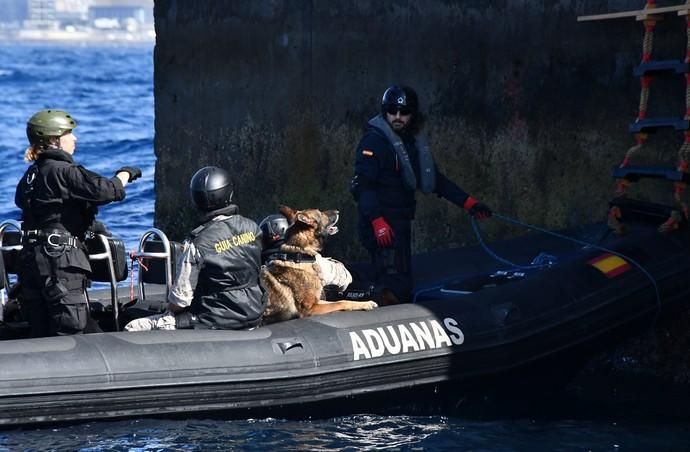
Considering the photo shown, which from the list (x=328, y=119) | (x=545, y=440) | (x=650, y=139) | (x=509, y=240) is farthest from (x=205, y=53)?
(x=545, y=440)

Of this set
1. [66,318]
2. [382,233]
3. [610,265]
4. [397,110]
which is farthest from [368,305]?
[66,318]

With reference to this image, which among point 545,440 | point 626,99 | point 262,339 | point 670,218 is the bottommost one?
point 545,440

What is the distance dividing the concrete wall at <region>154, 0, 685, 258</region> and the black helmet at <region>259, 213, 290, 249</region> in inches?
82.1

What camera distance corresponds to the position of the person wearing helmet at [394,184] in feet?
29.0

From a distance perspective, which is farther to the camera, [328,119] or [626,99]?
[328,119]

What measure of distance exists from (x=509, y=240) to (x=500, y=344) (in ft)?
5.19

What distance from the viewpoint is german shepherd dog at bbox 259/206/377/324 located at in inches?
321

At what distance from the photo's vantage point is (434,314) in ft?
27.0

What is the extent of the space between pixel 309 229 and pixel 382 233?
69cm

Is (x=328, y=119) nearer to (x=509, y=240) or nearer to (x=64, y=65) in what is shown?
(x=509, y=240)

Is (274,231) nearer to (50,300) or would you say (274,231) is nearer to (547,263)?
(50,300)

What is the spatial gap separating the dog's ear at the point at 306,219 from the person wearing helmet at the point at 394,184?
0.70m

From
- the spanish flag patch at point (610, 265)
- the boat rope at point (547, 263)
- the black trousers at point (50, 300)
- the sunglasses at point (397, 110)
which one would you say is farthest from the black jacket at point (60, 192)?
the spanish flag patch at point (610, 265)

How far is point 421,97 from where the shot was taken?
1042 centimetres
